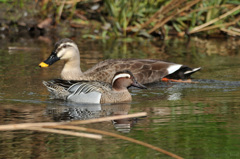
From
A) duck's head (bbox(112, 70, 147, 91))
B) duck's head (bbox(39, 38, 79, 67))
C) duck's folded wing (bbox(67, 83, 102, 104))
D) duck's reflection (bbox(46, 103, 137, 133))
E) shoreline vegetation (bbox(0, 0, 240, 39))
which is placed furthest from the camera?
shoreline vegetation (bbox(0, 0, 240, 39))

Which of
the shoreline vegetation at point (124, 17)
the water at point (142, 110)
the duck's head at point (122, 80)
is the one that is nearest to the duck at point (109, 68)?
the water at point (142, 110)

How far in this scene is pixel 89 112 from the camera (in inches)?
344

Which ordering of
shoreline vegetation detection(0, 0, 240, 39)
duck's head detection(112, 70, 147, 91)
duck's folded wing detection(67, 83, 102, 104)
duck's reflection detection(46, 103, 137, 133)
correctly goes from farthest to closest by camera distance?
shoreline vegetation detection(0, 0, 240, 39), duck's head detection(112, 70, 147, 91), duck's folded wing detection(67, 83, 102, 104), duck's reflection detection(46, 103, 137, 133)

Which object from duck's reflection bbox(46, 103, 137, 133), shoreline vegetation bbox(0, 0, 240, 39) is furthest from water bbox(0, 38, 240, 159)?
shoreline vegetation bbox(0, 0, 240, 39)

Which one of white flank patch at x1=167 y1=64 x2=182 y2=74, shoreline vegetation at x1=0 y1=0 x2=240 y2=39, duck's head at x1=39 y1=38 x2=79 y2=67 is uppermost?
shoreline vegetation at x1=0 y1=0 x2=240 y2=39

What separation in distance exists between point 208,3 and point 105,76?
8803mm

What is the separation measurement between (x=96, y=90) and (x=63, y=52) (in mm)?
2525

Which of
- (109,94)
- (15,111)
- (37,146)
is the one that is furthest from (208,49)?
(37,146)

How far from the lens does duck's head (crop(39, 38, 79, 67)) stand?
11945 mm

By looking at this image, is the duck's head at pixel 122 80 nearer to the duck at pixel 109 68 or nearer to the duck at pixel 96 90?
the duck at pixel 96 90

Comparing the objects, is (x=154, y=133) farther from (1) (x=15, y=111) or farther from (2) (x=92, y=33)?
(2) (x=92, y=33)

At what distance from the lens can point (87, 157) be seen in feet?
19.0

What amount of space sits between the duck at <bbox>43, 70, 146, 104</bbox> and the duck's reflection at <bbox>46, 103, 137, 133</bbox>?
24 centimetres

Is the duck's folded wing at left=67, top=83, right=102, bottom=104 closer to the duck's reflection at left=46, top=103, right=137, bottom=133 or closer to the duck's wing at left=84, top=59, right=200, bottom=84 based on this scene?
the duck's reflection at left=46, top=103, right=137, bottom=133
